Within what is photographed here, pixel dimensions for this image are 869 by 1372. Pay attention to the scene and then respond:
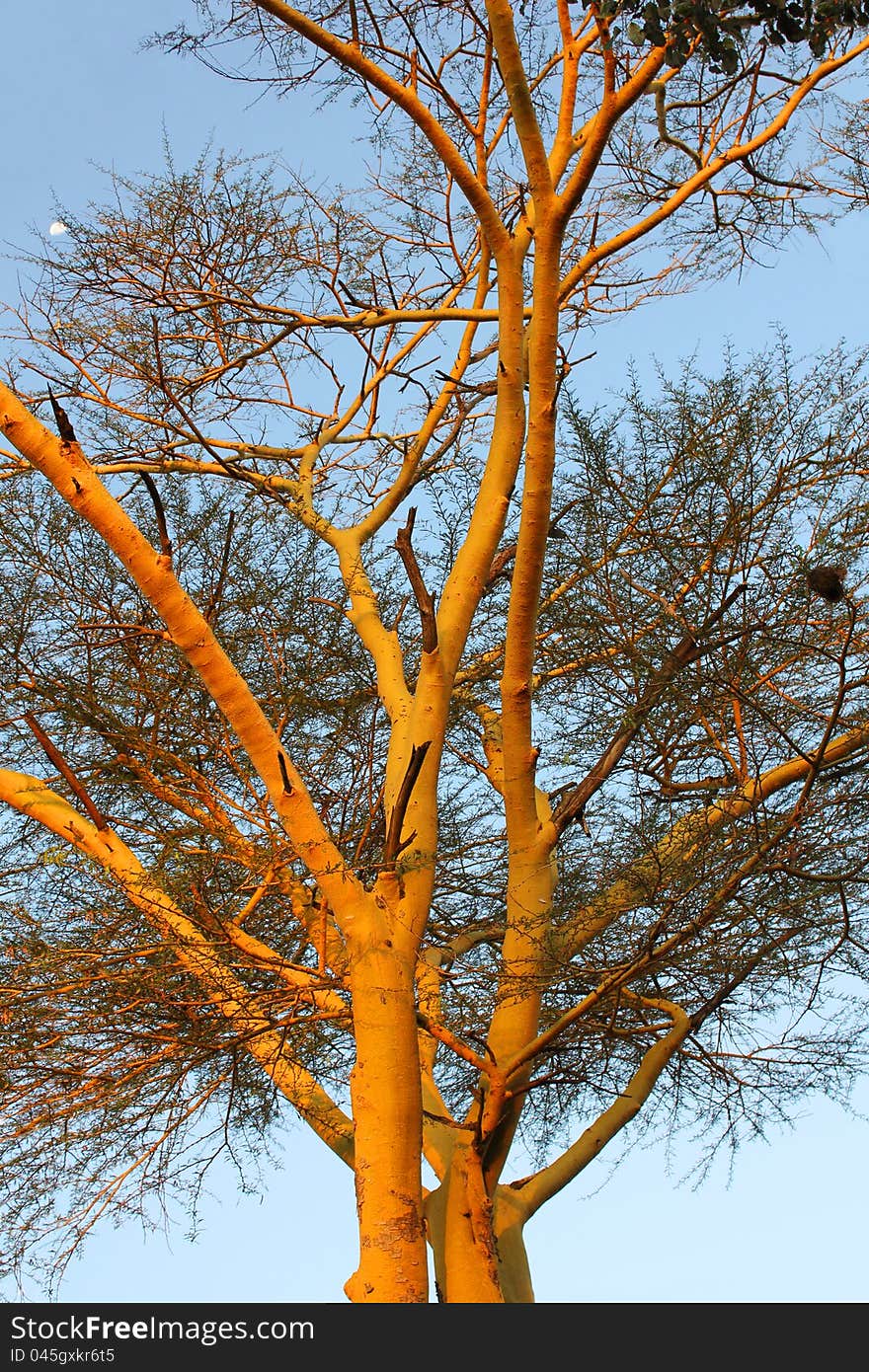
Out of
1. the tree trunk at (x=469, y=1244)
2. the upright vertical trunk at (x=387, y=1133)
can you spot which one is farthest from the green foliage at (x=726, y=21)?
the tree trunk at (x=469, y=1244)

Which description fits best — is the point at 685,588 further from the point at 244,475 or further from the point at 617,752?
the point at 244,475

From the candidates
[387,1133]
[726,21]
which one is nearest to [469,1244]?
[387,1133]

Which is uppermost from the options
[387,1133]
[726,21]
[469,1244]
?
[726,21]

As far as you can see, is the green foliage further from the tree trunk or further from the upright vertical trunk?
the tree trunk

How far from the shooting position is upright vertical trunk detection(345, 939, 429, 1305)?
440 cm

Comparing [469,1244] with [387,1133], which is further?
[469,1244]

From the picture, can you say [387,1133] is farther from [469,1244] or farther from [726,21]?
[726,21]

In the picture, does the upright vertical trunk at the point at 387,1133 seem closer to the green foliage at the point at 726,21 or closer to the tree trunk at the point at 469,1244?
the tree trunk at the point at 469,1244

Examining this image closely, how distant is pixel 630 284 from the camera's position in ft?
22.2

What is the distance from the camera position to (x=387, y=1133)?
4609 mm

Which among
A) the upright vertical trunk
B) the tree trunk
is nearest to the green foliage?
the upright vertical trunk

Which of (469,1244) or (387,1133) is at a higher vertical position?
(387,1133)

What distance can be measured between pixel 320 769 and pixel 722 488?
256 centimetres

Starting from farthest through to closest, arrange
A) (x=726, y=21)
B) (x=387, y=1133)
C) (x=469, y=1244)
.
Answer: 1. (x=469, y=1244)
2. (x=387, y=1133)
3. (x=726, y=21)
